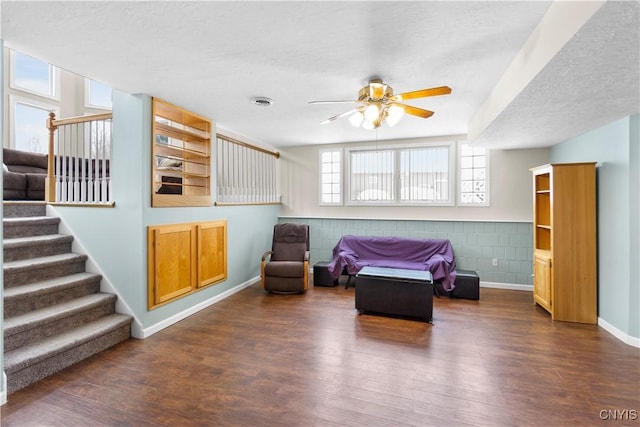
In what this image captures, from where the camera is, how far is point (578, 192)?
346 cm

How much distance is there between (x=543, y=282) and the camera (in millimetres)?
3783

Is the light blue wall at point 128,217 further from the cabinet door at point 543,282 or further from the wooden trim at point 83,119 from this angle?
the cabinet door at point 543,282

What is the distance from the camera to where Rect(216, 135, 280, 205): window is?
15.0 feet

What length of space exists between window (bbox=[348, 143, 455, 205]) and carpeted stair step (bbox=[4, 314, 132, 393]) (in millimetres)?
4023

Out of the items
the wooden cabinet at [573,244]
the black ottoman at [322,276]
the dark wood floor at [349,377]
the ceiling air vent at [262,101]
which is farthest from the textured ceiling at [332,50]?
the black ottoman at [322,276]

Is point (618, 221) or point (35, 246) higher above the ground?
point (618, 221)

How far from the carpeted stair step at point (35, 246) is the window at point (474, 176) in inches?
217

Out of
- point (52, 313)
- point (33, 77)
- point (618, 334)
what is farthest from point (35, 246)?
point (618, 334)

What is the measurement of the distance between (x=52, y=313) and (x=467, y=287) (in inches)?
188

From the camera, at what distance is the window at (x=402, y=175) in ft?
17.1

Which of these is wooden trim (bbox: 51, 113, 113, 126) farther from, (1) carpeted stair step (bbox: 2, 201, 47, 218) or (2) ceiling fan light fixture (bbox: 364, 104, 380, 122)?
(2) ceiling fan light fixture (bbox: 364, 104, 380, 122)

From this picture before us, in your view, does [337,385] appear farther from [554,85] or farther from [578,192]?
[578,192]

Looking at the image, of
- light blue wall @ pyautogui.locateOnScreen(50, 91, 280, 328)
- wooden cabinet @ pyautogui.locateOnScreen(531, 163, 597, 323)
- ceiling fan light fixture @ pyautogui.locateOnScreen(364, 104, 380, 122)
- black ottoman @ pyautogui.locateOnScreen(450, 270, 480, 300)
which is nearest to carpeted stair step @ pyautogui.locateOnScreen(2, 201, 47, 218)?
light blue wall @ pyautogui.locateOnScreen(50, 91, 280, 328)

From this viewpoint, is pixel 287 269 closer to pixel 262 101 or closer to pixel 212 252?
pixel 212 252
